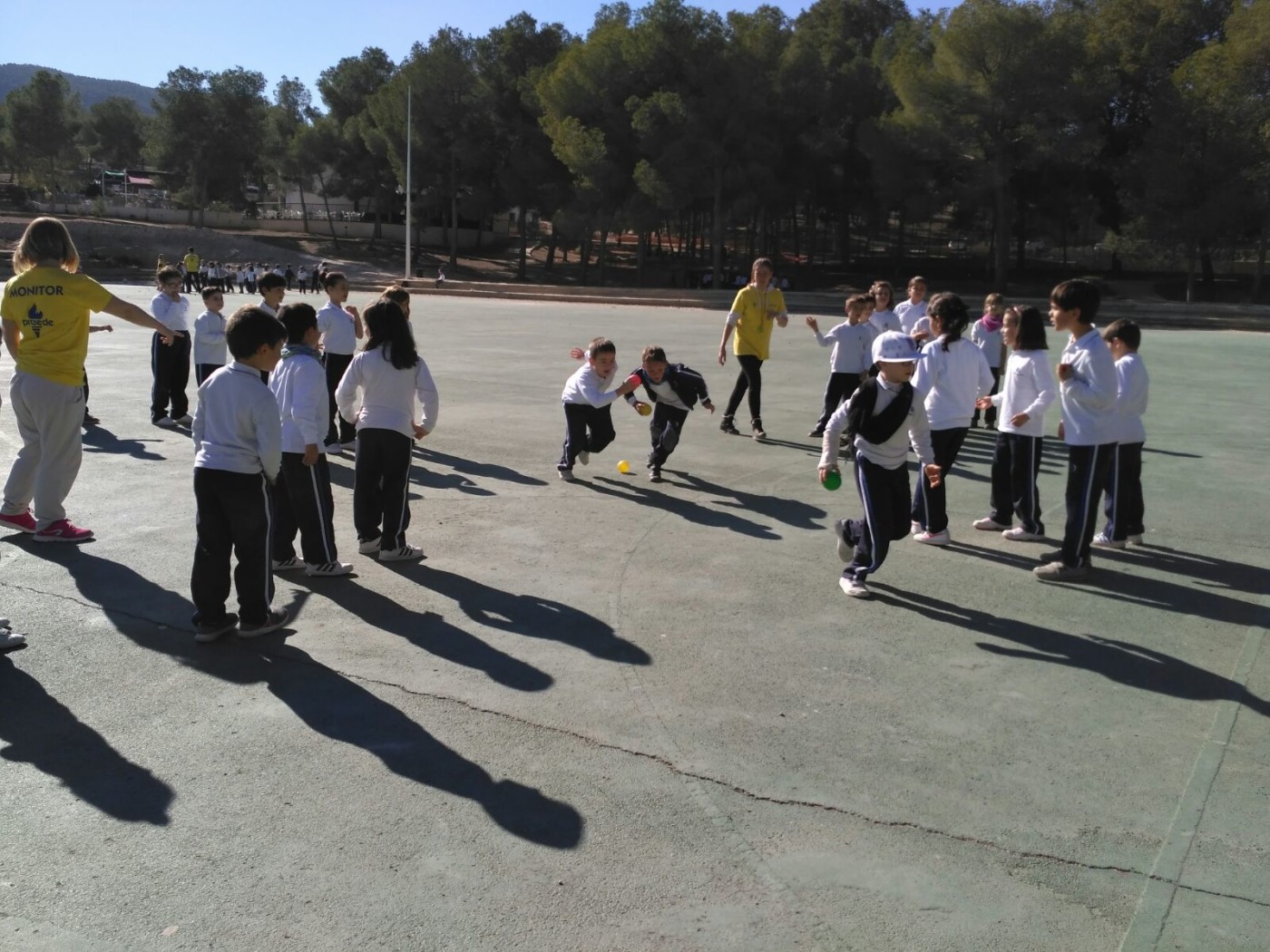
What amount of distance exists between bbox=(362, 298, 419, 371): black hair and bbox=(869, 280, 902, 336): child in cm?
549

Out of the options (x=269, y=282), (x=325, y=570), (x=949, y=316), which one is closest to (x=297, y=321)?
(x=325, y=570)

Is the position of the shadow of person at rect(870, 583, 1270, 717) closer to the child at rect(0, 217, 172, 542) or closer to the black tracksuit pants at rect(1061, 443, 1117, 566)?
the black tracksuit pants at rect(1061, 443, 1117, 566)

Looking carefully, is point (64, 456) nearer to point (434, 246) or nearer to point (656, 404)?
point (656, 404)

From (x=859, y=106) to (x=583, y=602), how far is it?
50962 millimetres

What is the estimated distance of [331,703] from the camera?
4.53 m

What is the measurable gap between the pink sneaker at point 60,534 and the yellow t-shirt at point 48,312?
0.93m

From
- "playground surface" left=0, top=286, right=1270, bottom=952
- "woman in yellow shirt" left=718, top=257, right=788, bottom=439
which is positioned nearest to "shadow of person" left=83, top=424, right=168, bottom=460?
"playground surface" left=0, top=286, right=1270, bottom=952

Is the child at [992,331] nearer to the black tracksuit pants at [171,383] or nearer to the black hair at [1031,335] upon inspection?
the black hair at [1031,335]

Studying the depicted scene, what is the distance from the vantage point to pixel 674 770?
3986mm

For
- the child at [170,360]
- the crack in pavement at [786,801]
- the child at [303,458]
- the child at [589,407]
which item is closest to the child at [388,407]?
the child at [303,458]

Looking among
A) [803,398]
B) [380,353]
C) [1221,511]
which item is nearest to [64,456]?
[380,353]

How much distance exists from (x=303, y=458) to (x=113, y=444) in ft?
16.5

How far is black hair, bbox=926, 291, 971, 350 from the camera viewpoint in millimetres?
7355

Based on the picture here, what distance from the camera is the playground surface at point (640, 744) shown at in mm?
3141
